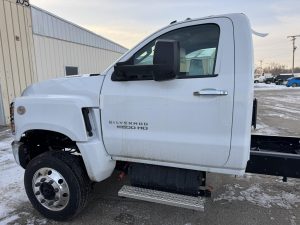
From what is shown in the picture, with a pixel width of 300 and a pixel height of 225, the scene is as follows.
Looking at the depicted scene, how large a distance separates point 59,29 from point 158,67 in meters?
11.4

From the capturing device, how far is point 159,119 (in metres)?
2.91

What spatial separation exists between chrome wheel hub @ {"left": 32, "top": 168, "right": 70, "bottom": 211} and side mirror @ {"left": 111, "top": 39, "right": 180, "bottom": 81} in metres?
1.35

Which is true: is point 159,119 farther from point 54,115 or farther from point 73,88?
point 54,115

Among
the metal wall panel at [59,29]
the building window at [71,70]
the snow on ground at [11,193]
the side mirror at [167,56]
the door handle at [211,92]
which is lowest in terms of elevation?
the snow on ground at [11,193]

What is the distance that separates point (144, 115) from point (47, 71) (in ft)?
32.9

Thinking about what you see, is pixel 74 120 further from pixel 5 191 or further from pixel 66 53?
pixel 66 53

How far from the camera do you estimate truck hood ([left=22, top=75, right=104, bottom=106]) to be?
10.3ft

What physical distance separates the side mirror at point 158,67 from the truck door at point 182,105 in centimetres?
7

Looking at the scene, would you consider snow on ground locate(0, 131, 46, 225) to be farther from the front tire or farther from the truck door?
the truck door

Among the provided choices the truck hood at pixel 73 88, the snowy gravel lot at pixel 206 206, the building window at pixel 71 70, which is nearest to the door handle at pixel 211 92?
the truck hood at pixel 73 88

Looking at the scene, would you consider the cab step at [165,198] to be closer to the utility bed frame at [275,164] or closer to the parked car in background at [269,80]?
the utility bed frame at [275,164]

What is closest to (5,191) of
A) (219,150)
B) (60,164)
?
(60,164)

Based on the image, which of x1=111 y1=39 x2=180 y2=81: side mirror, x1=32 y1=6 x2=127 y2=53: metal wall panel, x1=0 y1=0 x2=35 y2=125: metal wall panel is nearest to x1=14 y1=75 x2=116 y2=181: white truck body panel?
x1=111 y1=39 x2=180 y2=81: side mirror

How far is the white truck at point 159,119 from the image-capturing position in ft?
8.80
